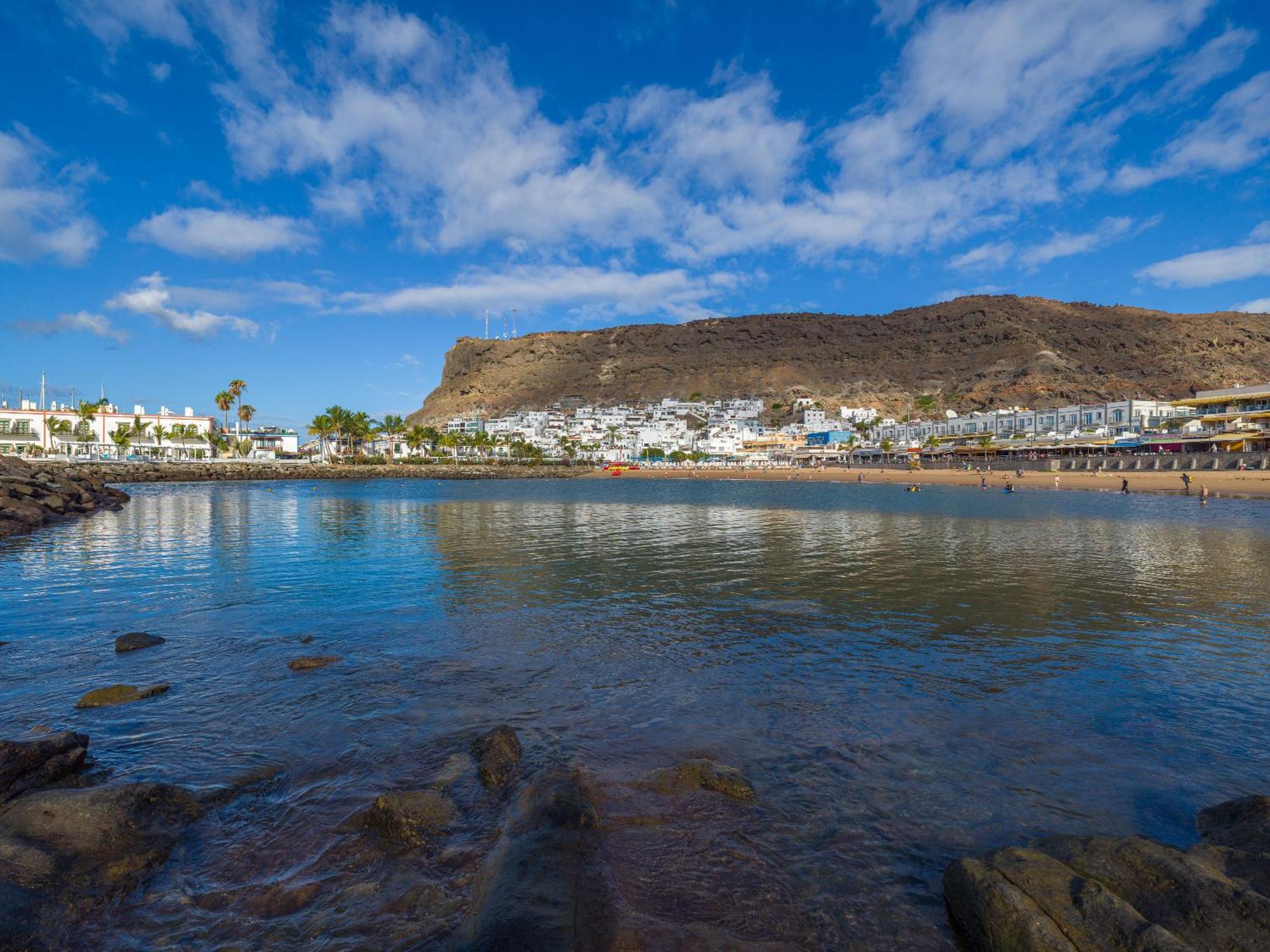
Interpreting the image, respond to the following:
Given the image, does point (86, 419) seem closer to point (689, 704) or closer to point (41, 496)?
point (41, 496)

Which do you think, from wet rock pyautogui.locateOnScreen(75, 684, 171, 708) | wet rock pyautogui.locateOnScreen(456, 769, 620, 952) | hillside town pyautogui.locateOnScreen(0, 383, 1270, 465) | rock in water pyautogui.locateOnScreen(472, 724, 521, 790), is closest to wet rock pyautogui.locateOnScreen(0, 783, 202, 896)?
rock in water pyautogui.locateOnScreen(472, 724, 521, 790)

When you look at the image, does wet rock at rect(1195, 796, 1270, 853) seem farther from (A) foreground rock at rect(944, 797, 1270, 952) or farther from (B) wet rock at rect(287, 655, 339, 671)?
(B) wet rock at rect(287, 655, 339, 671)

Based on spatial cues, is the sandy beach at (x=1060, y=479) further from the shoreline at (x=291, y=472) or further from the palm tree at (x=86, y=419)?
the palm tree at (x=86, y=419)

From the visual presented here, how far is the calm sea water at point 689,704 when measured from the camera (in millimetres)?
5688

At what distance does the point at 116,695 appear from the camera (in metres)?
10.0

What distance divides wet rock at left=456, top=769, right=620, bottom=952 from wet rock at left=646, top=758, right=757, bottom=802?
1099 mm

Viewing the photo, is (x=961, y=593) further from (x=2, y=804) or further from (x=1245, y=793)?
(x=2, y=804)

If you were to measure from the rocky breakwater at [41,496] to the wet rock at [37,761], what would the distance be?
33974 mm

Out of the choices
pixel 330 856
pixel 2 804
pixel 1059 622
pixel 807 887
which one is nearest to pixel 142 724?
pixel 2 804

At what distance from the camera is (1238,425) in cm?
8556

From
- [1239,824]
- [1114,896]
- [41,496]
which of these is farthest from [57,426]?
[1239,824]

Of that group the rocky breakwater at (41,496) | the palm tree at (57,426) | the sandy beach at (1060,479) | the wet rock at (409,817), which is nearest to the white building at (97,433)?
the palm tree at (57,426)

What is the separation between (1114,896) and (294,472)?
13300cm

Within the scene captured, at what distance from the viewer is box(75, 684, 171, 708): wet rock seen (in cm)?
980
